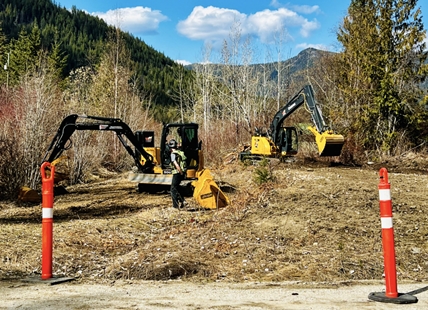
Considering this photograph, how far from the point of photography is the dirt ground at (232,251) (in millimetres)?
5578

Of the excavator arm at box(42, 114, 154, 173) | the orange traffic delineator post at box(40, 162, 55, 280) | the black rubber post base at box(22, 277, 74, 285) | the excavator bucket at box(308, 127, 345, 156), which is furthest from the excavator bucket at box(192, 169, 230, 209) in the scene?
the excavator bucket at box(308, 127, 345, 156)

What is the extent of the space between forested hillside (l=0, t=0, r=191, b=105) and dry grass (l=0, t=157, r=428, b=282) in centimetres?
10619

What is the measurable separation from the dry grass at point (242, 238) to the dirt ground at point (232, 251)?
20 millimetres

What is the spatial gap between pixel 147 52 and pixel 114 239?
140 m

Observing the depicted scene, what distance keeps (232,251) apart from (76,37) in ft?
493

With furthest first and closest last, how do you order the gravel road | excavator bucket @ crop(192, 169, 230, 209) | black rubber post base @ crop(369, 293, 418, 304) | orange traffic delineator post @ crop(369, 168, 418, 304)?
1. excavator bucket @ crop(192, 169, 230, 209)
2. orange traffic delineator post @ crop(369, 168, 418, 304)
3. black rubber post base @ crop(369, 293, 418, 304)
4. the gravel road

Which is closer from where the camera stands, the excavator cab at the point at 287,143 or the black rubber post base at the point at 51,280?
the black rubber post base at the point at 51,280

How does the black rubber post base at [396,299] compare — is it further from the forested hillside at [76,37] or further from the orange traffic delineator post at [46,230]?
the forested hillside at [76,37]

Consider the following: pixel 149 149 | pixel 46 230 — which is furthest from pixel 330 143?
pixel 46 230

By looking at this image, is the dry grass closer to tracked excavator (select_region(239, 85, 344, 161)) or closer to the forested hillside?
tracked excavator (select_region(239, 85, 344, 161))

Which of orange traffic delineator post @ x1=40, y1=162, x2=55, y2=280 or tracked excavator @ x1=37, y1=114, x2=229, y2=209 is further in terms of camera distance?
tracked excavator @ x1=37, y1=114, x2=229, y2=209

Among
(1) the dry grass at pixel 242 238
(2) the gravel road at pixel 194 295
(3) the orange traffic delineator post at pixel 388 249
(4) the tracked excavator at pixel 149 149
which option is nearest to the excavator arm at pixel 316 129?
(1) the dry grass at pixel 242 238

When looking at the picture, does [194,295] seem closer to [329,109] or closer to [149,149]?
[149,149]

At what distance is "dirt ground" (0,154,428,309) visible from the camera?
5.58m
